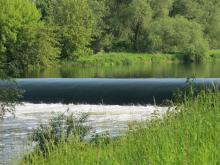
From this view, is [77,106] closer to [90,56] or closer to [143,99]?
[143,99]

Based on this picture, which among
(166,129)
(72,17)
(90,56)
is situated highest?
(166,129)

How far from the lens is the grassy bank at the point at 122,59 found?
58.6m

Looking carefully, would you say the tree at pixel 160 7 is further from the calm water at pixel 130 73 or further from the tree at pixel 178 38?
the calm water at pixel 130 73

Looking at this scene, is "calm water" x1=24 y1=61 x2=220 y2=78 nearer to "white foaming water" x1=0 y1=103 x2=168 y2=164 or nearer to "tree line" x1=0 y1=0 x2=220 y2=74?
"tree line" x1=0 y1=0 x2=220 y2=74

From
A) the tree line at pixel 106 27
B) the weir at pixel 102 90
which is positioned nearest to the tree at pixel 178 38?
the tree line at pixel 106 27

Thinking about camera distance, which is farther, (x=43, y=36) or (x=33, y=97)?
(x=43, y=36)

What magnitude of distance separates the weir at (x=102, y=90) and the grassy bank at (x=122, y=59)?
19298 mm

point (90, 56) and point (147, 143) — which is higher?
point (147, 143)

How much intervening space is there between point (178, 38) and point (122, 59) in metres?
7.45

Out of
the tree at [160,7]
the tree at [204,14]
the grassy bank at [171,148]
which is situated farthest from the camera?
the tree at [204,14]

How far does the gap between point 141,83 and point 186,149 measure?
32376mm

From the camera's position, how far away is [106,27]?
222ft

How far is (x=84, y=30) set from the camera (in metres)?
62.9

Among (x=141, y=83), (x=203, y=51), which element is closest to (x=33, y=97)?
(x=141, y=83)
